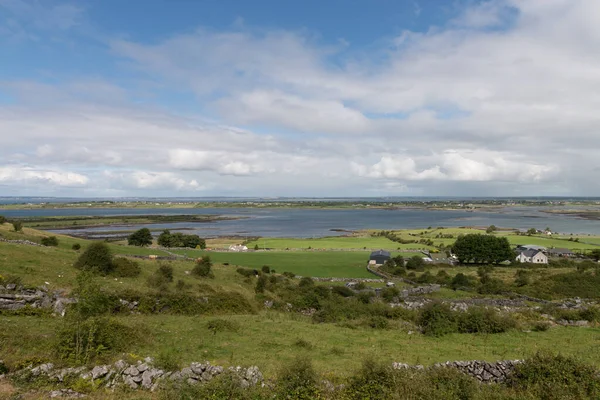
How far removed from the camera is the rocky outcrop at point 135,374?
13023 mm

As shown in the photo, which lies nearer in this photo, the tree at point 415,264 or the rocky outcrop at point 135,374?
the rocky outcrop at point 135,374

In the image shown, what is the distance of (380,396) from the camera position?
12.2 metres

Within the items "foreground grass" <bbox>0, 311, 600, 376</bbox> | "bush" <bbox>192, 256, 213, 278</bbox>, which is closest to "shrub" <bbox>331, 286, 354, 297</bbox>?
"bush" <bbox>192, 256, 213, 278</bbox>

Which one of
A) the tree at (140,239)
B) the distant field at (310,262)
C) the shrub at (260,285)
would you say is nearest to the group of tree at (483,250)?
the distant field at (310,262)

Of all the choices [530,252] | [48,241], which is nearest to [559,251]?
[530,252]

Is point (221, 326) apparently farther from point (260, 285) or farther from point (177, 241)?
point (177, 241)

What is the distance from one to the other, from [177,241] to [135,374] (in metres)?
75.2

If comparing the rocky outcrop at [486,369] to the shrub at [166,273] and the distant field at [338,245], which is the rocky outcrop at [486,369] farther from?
the distant field at [338,245]

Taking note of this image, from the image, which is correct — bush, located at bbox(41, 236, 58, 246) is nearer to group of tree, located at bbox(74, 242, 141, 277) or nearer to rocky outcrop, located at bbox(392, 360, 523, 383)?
group of tree, located at bbox(74, 242, 141, 277)

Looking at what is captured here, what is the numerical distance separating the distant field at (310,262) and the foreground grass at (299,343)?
3172cm

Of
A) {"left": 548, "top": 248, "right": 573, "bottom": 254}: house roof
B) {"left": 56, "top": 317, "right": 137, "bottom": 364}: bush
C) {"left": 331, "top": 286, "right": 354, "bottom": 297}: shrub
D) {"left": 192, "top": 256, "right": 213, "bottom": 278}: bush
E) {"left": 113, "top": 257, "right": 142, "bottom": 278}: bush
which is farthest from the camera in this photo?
{"left": 548, "top": 248, "right": 573, "bottom": 254}: house roof

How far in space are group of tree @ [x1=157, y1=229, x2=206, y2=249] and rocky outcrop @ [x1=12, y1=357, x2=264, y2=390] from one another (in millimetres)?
72192

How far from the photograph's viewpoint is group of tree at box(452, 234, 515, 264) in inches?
2798

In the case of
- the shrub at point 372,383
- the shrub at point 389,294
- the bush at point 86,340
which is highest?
the bush at point 86,340
